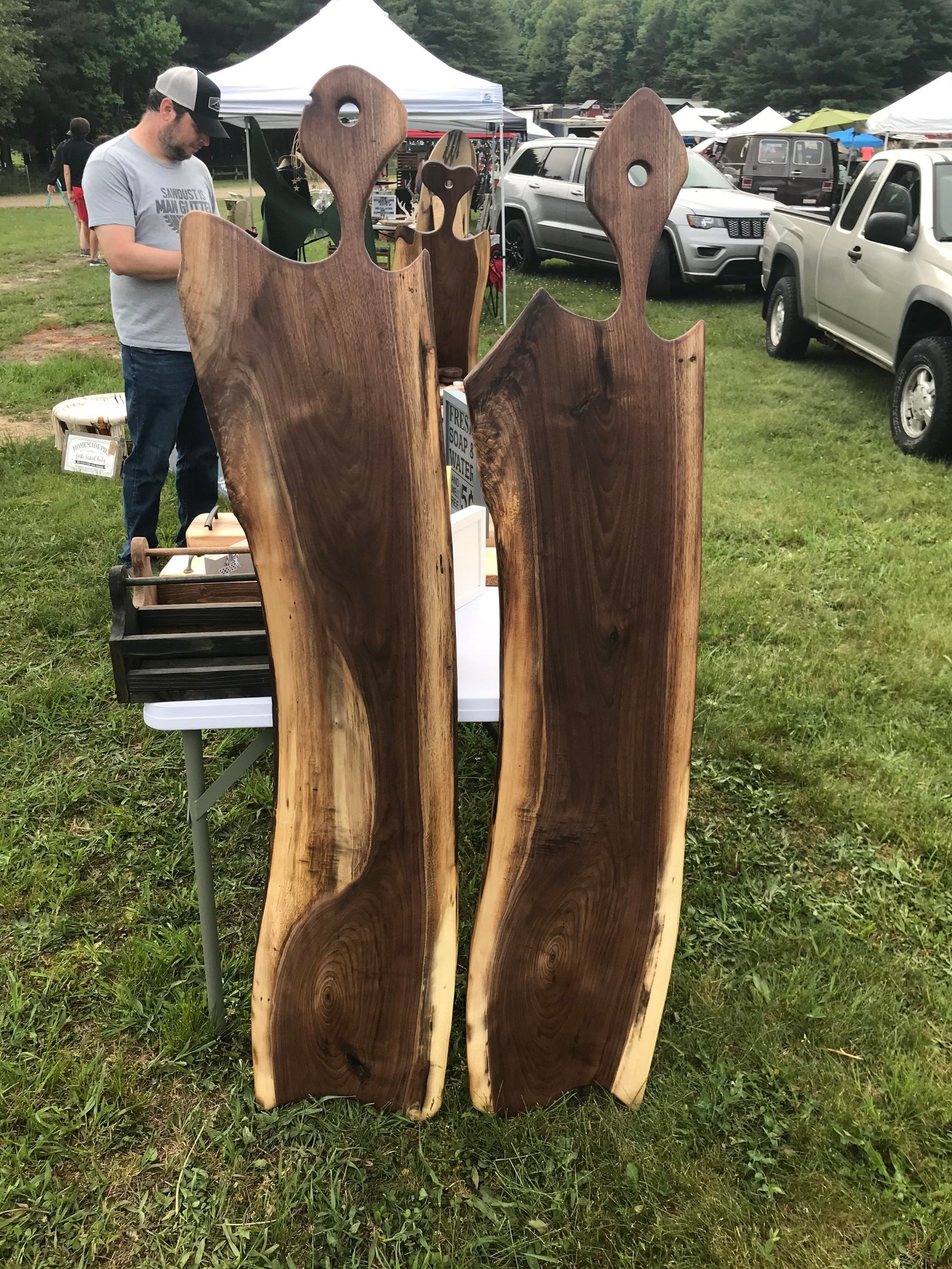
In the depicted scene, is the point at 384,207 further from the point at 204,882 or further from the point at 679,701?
the point at 679,701

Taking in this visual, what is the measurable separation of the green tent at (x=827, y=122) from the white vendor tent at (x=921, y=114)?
9.87 metres

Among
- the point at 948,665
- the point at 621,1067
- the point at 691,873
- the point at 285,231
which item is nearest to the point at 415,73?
the point at 285,231

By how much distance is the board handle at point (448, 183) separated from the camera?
3.50 meters

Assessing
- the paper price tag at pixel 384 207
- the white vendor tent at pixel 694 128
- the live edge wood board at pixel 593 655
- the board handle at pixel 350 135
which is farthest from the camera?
the white vendor tent at pixel 694 128

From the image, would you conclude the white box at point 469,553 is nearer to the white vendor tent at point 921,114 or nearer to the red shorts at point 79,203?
the red shorts at point 79,203

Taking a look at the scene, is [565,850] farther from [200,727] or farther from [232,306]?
[232,306]

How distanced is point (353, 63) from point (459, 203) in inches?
224

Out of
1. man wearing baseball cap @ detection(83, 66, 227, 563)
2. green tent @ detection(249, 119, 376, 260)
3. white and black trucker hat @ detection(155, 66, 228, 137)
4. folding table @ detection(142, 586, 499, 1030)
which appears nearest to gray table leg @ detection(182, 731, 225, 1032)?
folding table @ detection(142, 586, 499, 1030)

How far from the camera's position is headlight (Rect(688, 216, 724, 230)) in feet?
34.0

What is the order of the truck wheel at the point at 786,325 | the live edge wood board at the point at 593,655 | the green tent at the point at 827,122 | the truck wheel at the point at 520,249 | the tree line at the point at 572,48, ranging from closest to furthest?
the live edge wood board at the point at 593,655 < the truck wheel at the point at 786,325 < the truck wheel at the point at 520,249 < the green tent at the point at 827,122 < the tree line at the point at 572,48

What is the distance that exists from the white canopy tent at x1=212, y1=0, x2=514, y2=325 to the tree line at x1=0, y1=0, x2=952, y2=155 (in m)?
27.3

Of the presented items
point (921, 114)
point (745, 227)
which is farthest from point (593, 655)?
point (921, 114)

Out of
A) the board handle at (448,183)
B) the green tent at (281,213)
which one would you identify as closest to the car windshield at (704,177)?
the board handle at (448,183)

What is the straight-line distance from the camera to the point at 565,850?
1.74m
